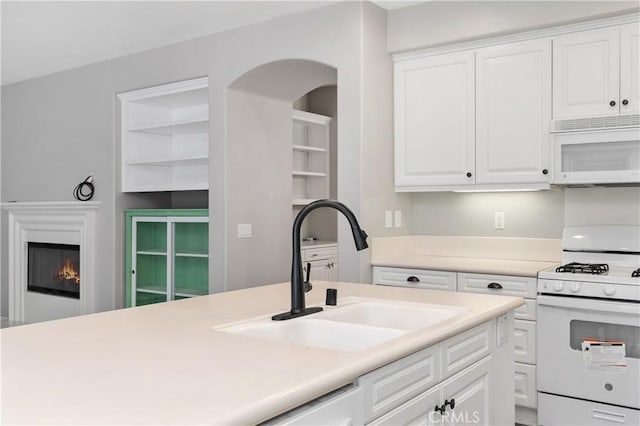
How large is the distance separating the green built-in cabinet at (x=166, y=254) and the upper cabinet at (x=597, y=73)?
110 inches

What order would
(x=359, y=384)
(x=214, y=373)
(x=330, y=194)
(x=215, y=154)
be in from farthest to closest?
(x=330, y=194) < (x=215, y=154) < (x=359, y=384) < (x=214, y=373)

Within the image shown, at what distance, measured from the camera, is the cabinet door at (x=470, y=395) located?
69.5 inches

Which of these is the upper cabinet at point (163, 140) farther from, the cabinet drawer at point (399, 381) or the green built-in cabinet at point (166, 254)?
the cabinet drawer at point (399, 381)

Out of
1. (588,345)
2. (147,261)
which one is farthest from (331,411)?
(147,261)

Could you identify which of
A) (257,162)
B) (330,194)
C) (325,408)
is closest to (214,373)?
(325,408)

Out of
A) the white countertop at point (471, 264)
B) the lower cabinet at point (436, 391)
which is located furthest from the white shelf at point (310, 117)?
the lower cabinet at point (436, 391)

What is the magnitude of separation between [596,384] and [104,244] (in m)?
4.18

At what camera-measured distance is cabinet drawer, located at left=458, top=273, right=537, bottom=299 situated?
3.25 meters

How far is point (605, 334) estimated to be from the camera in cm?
301

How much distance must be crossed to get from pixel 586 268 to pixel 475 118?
118 cm

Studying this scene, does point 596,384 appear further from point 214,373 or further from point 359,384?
point 214,373

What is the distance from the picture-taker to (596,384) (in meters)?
3.00

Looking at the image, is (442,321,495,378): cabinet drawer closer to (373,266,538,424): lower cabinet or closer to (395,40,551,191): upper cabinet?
(373,266,538,424): lower cabinet

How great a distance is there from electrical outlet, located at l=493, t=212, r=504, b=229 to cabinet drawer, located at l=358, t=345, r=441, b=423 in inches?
97.2
